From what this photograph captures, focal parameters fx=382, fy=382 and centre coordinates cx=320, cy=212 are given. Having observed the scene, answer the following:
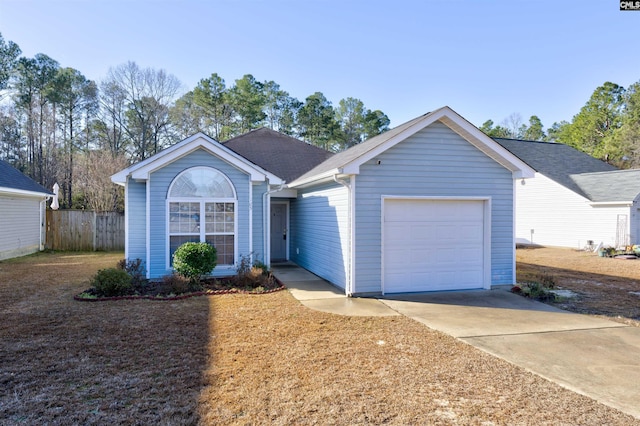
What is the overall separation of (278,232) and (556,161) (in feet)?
62.8

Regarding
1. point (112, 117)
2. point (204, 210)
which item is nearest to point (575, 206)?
point (204, 210)

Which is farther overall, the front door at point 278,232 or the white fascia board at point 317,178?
the front door at point 278,232

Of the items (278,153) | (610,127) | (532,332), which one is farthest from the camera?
(610,127)

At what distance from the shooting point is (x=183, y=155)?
946 cm

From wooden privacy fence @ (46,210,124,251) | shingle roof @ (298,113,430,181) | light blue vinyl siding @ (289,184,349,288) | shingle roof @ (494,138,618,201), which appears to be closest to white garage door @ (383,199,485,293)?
light blue vinyl siding @ (289,184,349,288)

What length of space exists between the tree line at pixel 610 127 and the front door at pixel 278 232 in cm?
3178

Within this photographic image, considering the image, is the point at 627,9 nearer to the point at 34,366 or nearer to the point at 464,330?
the point at 464,330

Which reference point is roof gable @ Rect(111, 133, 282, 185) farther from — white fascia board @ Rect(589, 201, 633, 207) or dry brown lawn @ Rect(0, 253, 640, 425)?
white fascia board @ Rect(589, 201, 633, 207)

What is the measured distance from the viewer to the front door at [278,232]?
13.7 m

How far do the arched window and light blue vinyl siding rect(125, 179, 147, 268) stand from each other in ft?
2.62

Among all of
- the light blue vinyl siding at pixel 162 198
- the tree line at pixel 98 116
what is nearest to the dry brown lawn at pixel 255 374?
the light blue vinyl siding at pixel 162 198

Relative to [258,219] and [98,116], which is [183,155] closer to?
[258,219]

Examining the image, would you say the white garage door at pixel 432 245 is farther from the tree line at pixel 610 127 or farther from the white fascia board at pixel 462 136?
the tree line at pixel 610 127

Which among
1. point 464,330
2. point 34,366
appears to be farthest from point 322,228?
point 34,366
